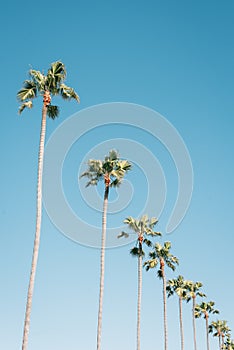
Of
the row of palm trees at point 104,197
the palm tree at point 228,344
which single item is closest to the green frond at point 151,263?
the row of palm trees at point 104,197

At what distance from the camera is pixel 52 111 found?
2912cm

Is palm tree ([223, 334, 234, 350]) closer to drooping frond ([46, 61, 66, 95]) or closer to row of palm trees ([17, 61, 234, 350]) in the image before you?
row of palm trees ([17, 61, 234, 350])

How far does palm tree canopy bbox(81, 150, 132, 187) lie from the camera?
128 ft

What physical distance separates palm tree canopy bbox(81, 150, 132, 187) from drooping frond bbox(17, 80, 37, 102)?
1170 centimetres

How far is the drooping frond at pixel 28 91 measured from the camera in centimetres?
2867

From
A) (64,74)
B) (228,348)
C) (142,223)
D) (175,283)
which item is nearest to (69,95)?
(64,74)

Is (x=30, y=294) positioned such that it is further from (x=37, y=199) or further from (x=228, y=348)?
(x=228, y=348)

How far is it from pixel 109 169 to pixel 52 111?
11220 millimetres

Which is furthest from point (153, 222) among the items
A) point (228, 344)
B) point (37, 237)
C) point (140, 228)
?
point (228, 344)

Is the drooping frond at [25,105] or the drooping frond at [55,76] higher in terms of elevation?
the drooping frond at [55,76]

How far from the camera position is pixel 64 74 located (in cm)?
2902

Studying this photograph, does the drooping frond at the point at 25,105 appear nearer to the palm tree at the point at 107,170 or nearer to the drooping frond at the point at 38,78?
the drooping frond at the point at 38,78

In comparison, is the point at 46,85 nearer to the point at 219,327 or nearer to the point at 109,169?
the point at 109,169

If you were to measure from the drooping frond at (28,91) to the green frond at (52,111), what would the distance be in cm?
130
